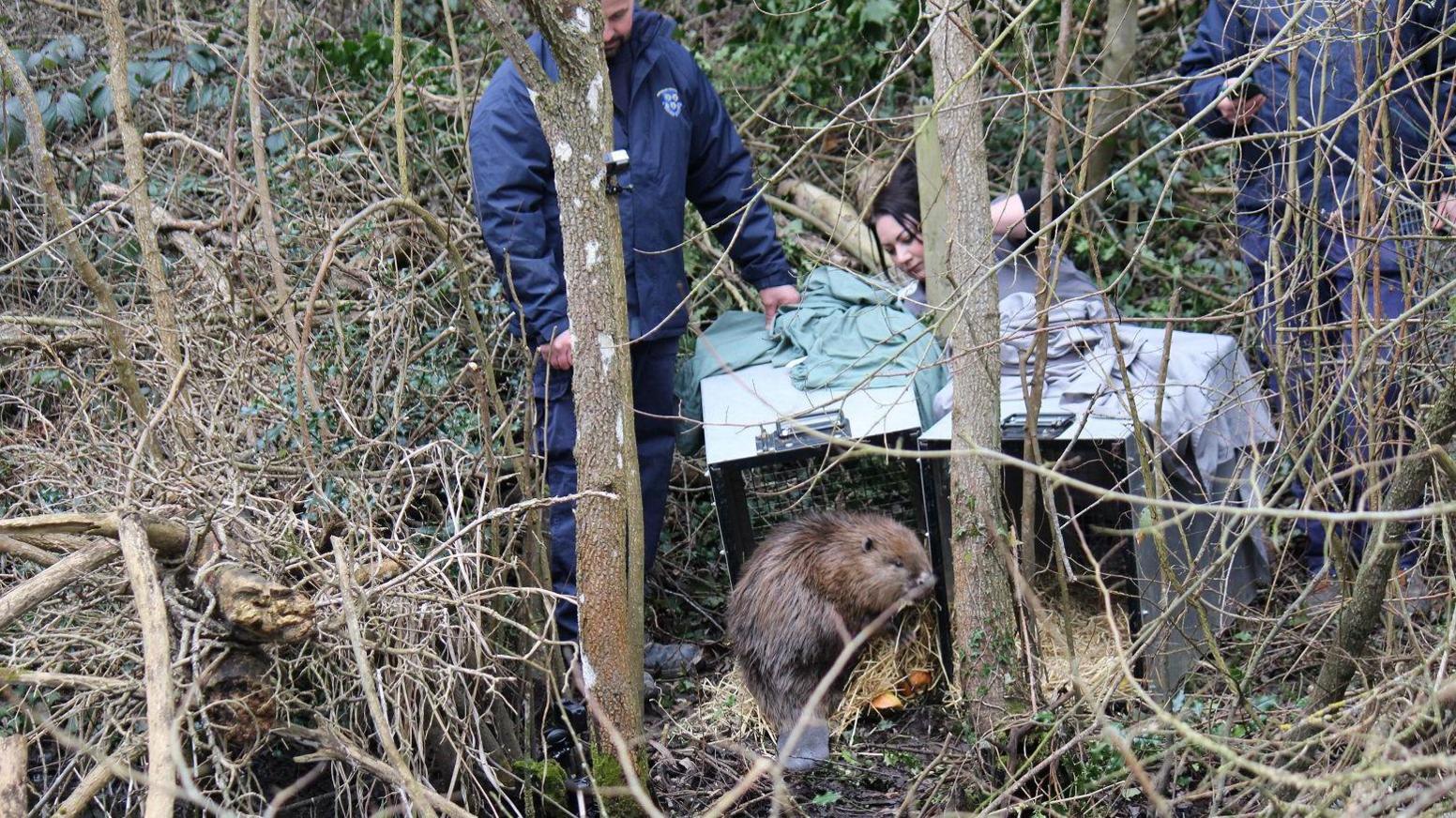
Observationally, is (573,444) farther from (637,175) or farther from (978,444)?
(978,444)

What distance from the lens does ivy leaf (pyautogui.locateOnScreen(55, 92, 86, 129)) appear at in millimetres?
5691

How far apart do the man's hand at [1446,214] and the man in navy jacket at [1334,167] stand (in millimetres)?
15

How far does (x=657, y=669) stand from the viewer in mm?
5109

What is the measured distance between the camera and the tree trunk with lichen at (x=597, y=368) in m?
3.33

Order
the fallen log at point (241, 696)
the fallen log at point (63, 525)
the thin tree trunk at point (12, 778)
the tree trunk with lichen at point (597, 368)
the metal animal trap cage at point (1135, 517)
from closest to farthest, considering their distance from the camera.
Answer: the thin tree trunk at point (12, 778)
the fallen log at point (63, 525)
the fallen log at point (241, 696)
the tree trunk with lichen at point (597, 368)
the metal animal trap cage at point (1135, 517)

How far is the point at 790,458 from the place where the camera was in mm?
4469

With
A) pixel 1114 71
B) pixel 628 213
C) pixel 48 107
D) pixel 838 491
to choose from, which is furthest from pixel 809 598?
pixel 48 107

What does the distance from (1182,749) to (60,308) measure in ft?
14.9

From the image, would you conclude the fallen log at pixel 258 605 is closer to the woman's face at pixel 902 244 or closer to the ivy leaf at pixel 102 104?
the woman's face at pixel 902 244

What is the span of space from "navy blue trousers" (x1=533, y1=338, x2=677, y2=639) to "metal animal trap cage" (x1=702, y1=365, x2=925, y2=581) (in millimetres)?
200

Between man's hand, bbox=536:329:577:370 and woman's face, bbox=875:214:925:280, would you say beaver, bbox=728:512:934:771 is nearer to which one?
man's hand, bbox=536:329:577:370

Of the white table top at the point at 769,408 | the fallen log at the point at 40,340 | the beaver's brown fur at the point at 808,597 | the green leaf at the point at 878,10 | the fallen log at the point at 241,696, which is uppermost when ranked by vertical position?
the green leaf at the point at 878,10

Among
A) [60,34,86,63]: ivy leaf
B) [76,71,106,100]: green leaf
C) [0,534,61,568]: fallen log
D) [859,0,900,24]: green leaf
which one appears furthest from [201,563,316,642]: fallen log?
[859,0,900,24]: green leaf

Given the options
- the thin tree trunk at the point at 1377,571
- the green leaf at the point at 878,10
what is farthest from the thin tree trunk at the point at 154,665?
the green leaf at the point at 878,10
